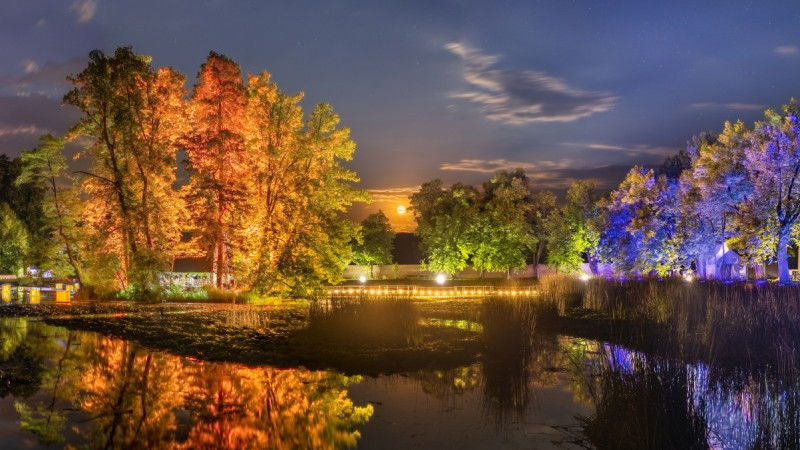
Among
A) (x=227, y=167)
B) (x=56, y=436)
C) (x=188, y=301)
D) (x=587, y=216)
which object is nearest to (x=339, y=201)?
(x=227, y=167)

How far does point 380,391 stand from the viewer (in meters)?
11.6

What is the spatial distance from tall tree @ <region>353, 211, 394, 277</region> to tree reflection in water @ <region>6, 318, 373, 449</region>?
67009 millimetres

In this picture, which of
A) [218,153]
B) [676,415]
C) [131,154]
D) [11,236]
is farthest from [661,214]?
[11,236]

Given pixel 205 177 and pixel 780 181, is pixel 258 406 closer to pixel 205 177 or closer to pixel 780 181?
pixel 205 177

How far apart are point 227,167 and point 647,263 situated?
3204cm

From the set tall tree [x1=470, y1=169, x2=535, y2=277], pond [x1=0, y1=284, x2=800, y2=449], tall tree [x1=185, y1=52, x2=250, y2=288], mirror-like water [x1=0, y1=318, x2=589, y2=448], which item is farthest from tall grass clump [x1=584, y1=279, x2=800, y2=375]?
tall tree [x1=470, y1=169, x2=535, y2=277]

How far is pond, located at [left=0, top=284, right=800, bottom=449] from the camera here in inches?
323

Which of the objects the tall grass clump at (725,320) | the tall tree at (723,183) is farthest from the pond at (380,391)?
the tall tree at (723,183)

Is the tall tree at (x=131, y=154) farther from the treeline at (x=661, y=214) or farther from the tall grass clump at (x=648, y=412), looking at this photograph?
the treeline at (x=661, y=214)

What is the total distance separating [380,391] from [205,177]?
85.5ft

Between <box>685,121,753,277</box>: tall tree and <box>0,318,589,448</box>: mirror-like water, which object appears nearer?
<box>0,318,589,448</box>: mirror-like water

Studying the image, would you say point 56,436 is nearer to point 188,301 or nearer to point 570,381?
point 570,381

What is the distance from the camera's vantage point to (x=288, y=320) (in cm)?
2228

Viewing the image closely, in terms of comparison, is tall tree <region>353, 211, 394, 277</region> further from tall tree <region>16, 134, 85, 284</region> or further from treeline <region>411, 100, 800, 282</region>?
tall tree <region>16, 134, 85, 284</region>
